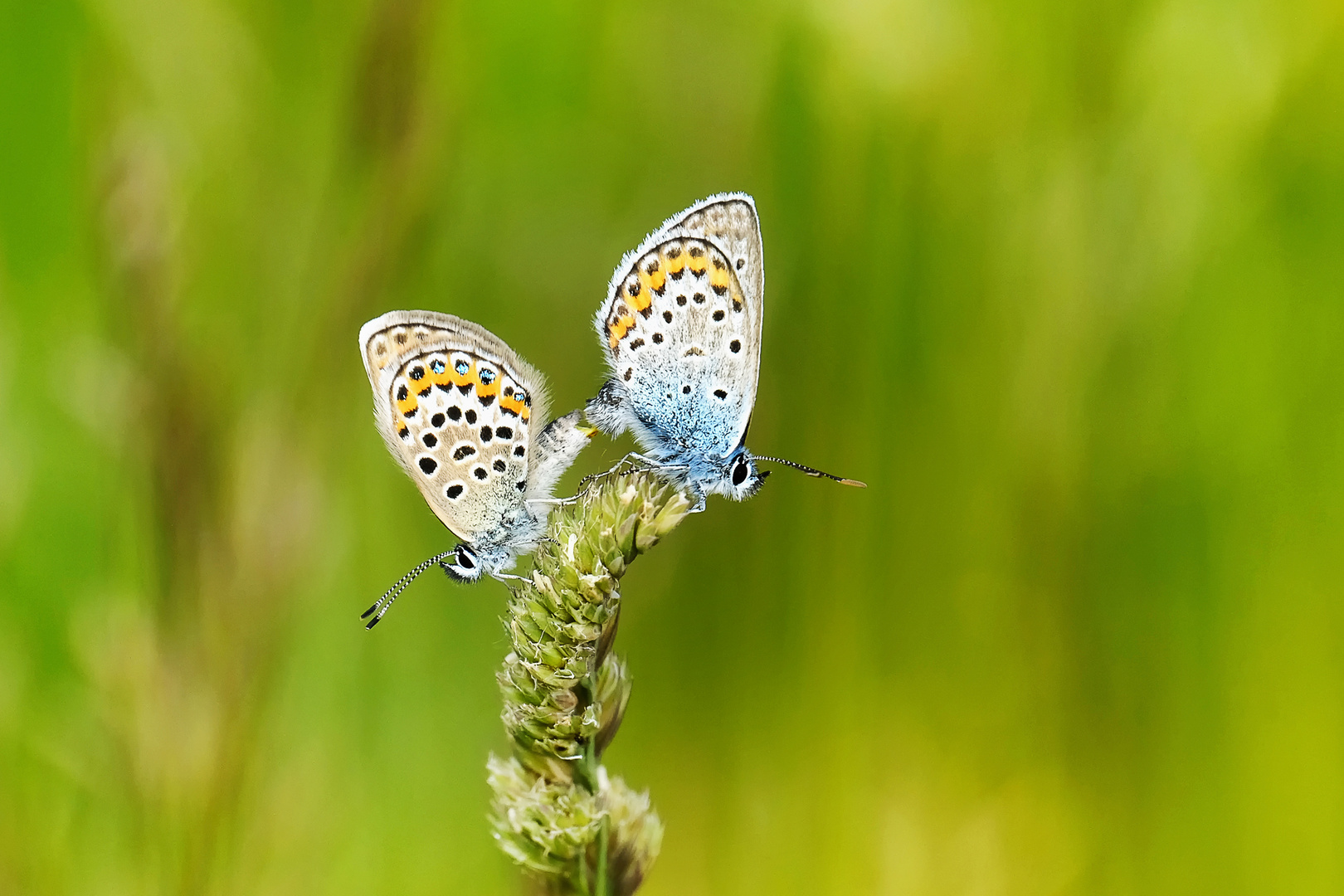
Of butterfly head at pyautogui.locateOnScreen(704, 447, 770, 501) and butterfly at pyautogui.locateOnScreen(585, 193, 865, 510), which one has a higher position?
butterfly at pyautogui.locateOnScreen(585, 193, 865, 510)

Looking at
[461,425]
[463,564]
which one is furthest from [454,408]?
[463,564]

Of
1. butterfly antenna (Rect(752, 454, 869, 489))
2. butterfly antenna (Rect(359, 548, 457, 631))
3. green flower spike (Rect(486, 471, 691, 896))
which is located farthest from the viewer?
butterfly antenna (Rect(752, 454, 869, 489))

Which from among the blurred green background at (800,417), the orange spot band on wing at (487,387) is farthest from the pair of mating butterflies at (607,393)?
the blurred green background at (800,417)

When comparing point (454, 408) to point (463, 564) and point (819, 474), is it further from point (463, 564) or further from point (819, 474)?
point (819, 474)

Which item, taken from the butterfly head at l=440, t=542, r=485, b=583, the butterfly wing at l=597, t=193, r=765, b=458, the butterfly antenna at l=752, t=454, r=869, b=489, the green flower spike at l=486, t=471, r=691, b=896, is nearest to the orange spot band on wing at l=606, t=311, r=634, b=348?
the butterfly wing at l=597, t=193, r=765, b=458

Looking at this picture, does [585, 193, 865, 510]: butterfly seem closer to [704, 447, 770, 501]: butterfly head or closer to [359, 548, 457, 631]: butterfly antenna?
[704, 447, 770, 501]: butterfly head

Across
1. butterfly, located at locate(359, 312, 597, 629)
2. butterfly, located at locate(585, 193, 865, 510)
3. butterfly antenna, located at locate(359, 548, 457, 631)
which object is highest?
butterfly, located at locate(585, 193, 865, 510)

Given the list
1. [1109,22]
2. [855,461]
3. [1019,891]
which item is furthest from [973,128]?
[1019,891]

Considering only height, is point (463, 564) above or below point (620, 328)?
below
